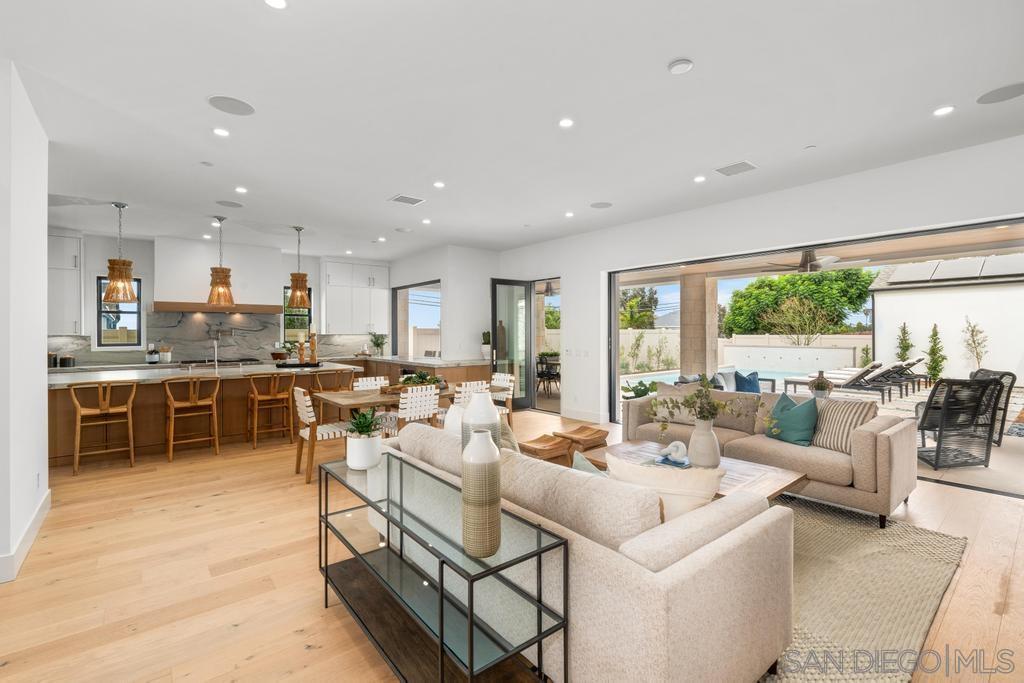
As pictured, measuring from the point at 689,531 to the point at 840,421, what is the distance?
2798mm

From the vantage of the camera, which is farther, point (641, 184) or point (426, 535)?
Result: point (641, 184)

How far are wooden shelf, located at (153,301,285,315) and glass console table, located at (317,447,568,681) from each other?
5.65 m

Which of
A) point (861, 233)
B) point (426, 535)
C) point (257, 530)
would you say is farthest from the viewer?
point (861, 233)

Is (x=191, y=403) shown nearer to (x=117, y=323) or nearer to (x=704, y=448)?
(x=117, y=323)

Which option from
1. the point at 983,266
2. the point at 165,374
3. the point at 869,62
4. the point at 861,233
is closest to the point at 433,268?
the point at 165,374

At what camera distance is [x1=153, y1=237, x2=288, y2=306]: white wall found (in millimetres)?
7160

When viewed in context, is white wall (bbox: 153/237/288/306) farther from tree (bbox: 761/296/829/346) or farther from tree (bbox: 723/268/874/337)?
tree (bbox: 761/296/829/346)

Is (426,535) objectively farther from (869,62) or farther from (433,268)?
(433,268)

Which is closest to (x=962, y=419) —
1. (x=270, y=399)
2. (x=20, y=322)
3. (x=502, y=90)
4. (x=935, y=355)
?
(x=935, y=355)

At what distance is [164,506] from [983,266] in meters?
9.97

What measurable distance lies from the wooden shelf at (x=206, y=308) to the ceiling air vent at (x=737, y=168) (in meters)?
6.40

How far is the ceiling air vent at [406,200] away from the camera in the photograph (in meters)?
5.12

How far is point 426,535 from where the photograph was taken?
5.51ft

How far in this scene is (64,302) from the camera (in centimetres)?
673
